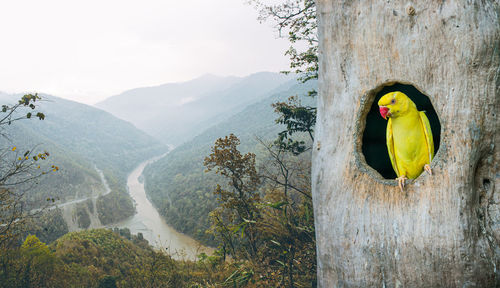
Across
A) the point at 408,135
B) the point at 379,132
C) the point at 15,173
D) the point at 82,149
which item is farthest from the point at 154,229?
the point at 82,149

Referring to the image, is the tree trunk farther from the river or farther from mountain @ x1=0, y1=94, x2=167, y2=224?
the river

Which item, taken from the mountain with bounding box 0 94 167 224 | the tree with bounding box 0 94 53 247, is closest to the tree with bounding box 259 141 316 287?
the tree with bounding box 0 94 53 247

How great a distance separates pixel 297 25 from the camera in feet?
23.9

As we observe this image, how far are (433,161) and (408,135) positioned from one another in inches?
14.2

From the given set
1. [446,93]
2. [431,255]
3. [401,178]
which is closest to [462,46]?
[446,93]

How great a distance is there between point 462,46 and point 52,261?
29.0 feet

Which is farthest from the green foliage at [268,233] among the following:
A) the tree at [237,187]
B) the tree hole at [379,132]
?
the tree hole at [379,132]

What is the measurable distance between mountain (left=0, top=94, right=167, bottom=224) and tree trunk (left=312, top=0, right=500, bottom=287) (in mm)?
4068

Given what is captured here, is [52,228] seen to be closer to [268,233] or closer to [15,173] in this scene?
[15,173]

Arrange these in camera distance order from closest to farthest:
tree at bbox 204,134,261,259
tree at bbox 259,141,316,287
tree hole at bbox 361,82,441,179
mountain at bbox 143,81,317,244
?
tree hole at bbox 361,82,441,179
tree at bbox 259,141,316,287
tree at bbox 204,134,261,259
mountain at bbox 143,81,317,244

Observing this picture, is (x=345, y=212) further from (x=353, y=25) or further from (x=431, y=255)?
(x=353, y=25)

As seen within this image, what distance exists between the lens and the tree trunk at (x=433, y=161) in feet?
7.72

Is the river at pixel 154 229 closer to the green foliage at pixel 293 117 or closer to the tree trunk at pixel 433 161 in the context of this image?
the green foliage at pixel 293 117

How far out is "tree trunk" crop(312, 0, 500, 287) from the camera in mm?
2352
